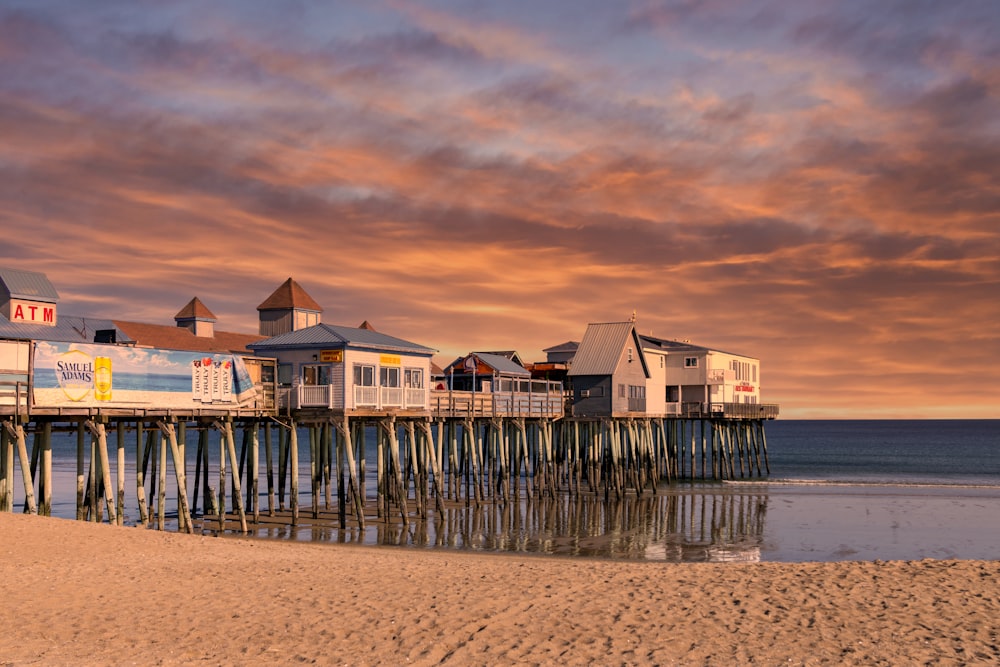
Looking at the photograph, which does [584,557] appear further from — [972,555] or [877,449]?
[877,449]

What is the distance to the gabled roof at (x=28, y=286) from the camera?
32688 millimetres

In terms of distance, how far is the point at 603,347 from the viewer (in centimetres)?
5312

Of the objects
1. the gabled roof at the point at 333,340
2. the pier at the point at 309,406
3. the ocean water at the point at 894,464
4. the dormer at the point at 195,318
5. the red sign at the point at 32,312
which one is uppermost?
the dormer at the point at 195,318

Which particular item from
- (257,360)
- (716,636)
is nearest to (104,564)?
(716,636)

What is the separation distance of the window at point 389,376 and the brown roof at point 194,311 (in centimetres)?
3421

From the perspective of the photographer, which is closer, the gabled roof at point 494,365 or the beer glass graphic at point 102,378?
the beer glass graphic at point 102,378

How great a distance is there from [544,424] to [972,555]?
76.2ft

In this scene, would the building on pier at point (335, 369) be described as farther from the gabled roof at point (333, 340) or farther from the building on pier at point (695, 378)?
the building on pier at point (695, 378)

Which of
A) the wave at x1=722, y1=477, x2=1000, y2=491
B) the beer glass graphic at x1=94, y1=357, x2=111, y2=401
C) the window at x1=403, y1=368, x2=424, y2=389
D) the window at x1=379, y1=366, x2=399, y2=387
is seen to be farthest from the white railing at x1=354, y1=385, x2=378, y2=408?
the wave at x1=722, y1=477, x2=1000, y2=491

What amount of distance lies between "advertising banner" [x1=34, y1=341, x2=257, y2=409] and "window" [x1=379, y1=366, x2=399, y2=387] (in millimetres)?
5041

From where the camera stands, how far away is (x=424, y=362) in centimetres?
3762

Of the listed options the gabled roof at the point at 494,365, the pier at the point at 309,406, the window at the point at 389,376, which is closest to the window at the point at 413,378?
the pier at the point at 309,406

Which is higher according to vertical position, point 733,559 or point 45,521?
point 45,521

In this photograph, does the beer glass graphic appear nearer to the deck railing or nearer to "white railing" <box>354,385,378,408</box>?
"white railing" <box>354,385,378,408</box>
